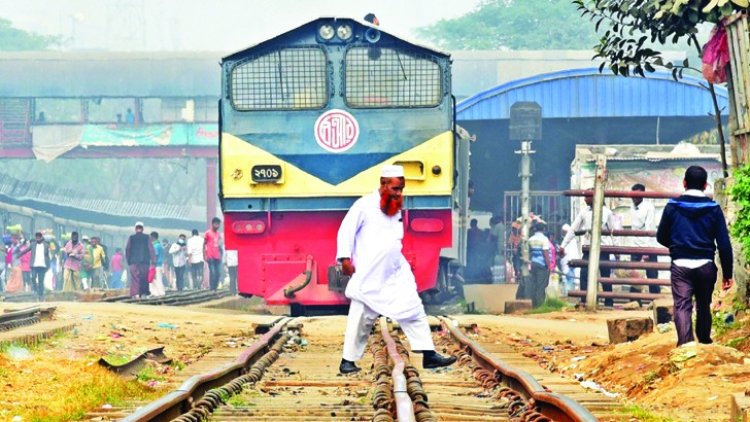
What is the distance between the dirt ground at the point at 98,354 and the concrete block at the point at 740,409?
139 inches

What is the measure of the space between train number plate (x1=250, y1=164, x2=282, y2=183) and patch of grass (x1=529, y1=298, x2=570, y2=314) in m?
5.19

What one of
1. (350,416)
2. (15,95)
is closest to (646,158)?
(350,416)

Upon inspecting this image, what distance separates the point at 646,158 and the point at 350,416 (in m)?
18.1

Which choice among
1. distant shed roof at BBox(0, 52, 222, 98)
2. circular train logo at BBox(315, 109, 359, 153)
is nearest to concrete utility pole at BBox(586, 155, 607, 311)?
circular train logo at BBox(315, 109, 359, 153)

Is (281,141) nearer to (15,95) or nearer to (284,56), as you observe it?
(284,56)

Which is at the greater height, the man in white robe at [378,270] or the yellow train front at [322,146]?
the yellow train front at [322,146]

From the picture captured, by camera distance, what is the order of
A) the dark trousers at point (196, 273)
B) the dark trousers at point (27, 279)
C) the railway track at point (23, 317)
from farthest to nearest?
the dark trousers at point (27, 279)
the dark trousers at point (196, 273)
the railway track at point (23, 317)

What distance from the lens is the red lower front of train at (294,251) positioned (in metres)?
15.1

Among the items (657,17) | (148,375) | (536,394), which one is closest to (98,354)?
(148,375)

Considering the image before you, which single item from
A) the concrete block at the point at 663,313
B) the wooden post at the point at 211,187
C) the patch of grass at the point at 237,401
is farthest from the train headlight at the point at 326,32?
the wooden post at the point at 211,187

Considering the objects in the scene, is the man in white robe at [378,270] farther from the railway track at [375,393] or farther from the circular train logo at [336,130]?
the circular train logo at [336,130]

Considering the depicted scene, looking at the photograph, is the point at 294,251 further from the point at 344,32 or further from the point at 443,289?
the point at 443,289

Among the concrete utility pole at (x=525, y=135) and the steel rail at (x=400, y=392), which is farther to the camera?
the concrete utility pole at (x=525, y=135)

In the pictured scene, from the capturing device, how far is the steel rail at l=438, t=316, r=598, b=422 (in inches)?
244
